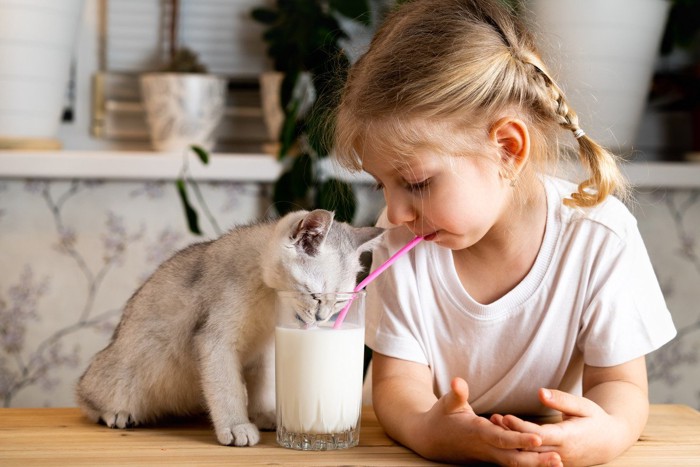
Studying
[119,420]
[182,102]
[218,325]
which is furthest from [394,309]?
[182,102]

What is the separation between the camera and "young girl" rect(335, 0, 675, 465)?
94 cm

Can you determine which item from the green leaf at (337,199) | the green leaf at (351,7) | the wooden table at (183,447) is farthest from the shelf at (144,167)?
the wooden table at (183,447)

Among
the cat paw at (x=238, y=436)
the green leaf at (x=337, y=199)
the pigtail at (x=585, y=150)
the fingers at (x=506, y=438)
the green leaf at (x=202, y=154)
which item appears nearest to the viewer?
the fingers at (x=506, y=438)

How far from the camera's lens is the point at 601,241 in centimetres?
108

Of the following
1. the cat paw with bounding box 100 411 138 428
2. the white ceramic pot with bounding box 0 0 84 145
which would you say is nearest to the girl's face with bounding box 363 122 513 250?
the cat paw with bounding box 100 411 138 428

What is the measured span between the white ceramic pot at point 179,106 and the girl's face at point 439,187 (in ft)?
3.19

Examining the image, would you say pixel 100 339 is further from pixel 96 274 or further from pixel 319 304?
pixel 319 304

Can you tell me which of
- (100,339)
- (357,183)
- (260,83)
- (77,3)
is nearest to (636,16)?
(357,183)

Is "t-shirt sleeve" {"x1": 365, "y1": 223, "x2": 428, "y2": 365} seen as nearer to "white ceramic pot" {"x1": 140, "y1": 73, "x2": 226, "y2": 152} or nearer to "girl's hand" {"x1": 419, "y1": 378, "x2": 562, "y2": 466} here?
"girl's hand" {"x1": 419, "y1": 378, "x2": 562, "y2": 466}

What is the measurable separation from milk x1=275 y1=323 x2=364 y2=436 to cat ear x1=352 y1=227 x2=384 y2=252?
0.15m

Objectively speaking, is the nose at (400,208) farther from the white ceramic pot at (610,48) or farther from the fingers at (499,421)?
the white ceramic pot at (610,48)

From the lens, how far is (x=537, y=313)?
1.10 meters

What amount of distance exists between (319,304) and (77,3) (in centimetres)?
126

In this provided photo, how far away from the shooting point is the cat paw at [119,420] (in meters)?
1.01
